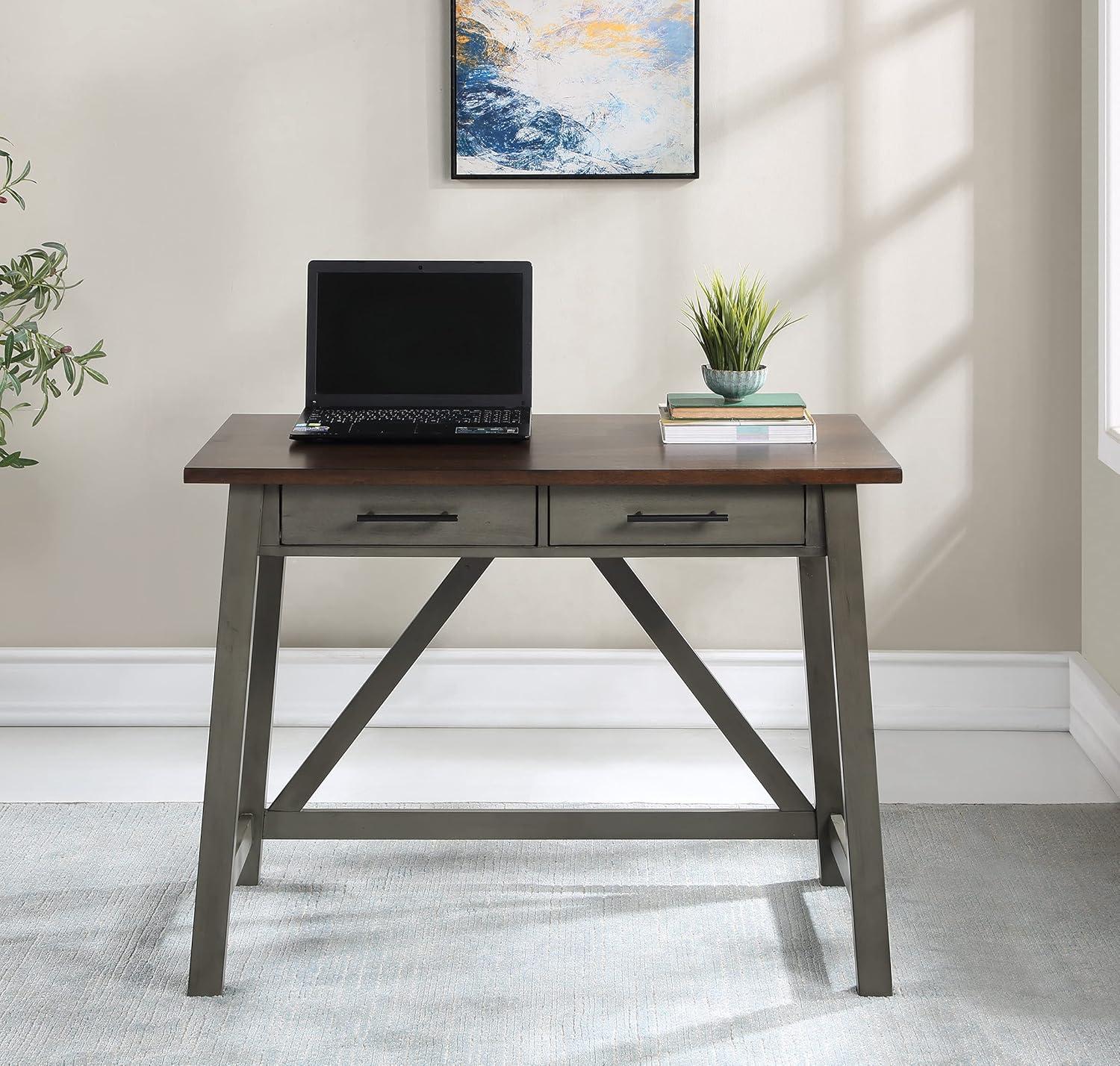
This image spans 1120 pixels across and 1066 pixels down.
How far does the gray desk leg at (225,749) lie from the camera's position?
197 centimetres

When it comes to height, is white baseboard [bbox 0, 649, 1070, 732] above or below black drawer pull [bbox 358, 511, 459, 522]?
below

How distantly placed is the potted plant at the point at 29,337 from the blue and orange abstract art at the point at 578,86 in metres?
0.96

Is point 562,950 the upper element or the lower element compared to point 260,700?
lower

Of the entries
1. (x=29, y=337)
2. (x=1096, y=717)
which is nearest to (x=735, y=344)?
(x=1096, y=717)

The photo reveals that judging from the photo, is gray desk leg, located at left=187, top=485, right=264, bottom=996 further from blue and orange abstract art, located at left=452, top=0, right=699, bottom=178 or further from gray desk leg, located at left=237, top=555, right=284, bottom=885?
blue and orange abstract art, located at left=452, top=0, right=699, bottom=178

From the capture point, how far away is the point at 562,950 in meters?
2.17

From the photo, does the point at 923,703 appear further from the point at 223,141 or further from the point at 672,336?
the point at 223,141

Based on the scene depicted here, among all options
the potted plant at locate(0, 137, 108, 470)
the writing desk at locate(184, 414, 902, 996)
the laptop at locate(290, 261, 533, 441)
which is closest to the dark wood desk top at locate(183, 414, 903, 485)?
the writing desk at locate(184, 414, 902, 996)

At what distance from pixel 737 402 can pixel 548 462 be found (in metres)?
0.40

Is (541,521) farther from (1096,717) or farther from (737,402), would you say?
(1096,717)

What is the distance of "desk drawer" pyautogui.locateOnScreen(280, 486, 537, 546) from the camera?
6.48 feet

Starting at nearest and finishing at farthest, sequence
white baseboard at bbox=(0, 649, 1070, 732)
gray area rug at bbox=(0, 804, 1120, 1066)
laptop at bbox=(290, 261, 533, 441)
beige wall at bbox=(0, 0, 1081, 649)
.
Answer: gray area rug at bbox=(0, 804, 1120, 1066), laptop at bbox=(290, 261, 533, 441), beige wall at bbox=(0, 0, 1081, 649), white baseboard at bbox=(0, 649, 1070, 732)

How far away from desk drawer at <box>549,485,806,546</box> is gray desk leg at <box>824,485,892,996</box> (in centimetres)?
11

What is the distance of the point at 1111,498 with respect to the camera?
2855mm
